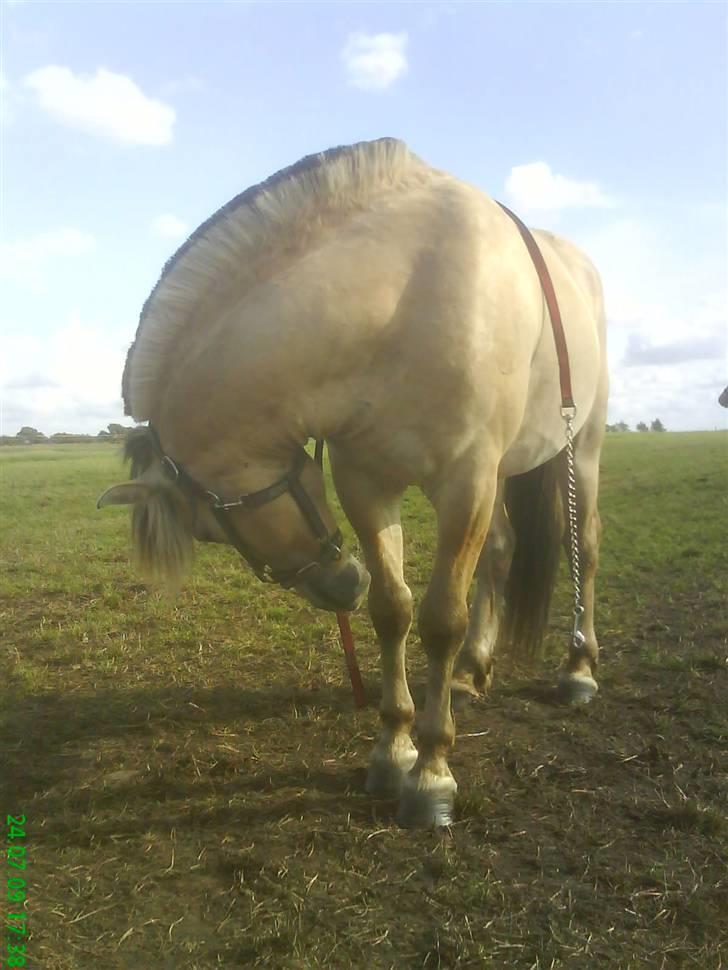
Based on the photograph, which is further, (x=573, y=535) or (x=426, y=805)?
(x=573, y=535)

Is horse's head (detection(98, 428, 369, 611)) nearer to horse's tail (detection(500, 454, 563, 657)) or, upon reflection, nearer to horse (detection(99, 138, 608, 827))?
horse (detection(99, 138, 608, 827))

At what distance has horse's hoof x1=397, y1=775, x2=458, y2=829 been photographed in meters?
3.19

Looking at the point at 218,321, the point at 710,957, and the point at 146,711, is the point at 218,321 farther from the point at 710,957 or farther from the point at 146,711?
the point at 710,957

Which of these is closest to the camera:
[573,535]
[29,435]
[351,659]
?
[351,659]

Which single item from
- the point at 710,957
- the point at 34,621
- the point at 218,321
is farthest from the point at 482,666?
the point at 34,621

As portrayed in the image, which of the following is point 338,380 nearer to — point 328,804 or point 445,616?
point 445,616

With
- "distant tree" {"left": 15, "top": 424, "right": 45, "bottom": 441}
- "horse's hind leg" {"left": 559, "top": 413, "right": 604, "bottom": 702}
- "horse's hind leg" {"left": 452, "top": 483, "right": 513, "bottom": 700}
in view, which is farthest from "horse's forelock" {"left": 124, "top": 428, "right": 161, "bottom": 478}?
"distant tree" {"left": 15, "top": 424, "right": 45, "bottom": 441}

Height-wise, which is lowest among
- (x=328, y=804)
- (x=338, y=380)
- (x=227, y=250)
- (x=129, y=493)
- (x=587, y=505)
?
(x=328, y=804)

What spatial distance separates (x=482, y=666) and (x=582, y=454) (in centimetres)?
165

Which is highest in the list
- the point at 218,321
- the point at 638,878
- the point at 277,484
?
the point at 218,321

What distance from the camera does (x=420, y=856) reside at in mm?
2930

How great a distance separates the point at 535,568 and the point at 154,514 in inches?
→ 115

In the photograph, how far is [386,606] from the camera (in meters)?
3.85
